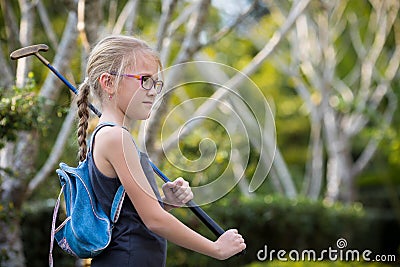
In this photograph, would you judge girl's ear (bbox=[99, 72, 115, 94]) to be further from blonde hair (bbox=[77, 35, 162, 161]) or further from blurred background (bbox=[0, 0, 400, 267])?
blurred background (bbox=[0, 0, 400, 267])

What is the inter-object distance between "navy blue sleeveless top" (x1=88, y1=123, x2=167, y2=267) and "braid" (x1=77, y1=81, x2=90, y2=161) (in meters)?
0.26

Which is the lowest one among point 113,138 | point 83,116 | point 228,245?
point 228,245

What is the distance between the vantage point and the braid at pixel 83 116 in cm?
255

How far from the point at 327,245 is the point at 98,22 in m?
5.53

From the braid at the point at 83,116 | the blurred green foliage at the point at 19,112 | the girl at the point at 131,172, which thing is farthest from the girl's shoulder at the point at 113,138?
the blurred green foliage at the point at 19,112

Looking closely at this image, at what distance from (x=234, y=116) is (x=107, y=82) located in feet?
1.91

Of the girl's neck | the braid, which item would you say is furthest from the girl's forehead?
the braid

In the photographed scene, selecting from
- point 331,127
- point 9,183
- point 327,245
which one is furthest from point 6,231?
point 331,127

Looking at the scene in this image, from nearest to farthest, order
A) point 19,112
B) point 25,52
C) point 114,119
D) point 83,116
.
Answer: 1. point 114,119
2. point 83,116
3. point 25,52
4. point 19,112

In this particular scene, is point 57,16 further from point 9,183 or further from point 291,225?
point 9,183

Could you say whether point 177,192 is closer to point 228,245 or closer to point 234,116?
point 228,245

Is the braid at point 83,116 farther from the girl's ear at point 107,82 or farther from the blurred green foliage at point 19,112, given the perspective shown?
the blurred green foliage at point 19,112

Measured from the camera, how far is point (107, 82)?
2.34 m

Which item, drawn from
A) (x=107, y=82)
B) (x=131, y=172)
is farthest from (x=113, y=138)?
(x=107, y=82)
